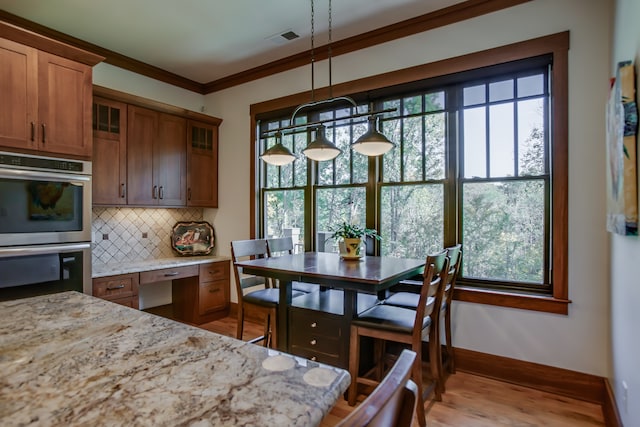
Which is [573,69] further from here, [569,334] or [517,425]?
[517,425]

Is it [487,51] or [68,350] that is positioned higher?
[487,51]

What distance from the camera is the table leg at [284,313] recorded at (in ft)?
8.86

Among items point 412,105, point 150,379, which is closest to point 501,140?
point 412,105

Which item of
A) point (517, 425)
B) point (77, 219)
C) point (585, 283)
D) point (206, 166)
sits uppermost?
point (206, 166)

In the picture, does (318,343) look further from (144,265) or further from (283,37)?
(283,37)

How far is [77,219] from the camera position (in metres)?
2.84

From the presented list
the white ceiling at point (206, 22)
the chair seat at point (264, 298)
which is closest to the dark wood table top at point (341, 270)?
the chair seat at point (264, 298)

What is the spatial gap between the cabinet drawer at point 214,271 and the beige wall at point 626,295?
374 cm

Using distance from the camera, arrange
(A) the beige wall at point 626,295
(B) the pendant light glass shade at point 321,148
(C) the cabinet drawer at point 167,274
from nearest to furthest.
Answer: (A) the beige wall at point 626,295
(B) the pendant light glass shade at point 321,148
(C) the cabinet drawer at point 167,274

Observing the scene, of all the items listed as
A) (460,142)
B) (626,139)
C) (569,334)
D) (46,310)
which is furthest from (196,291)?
(626,139)

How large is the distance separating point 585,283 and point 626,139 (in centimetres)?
140

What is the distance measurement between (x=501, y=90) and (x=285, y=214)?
2.56 m

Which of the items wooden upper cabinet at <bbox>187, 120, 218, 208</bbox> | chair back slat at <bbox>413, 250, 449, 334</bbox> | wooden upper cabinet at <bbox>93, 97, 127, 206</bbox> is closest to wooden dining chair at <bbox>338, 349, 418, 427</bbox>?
chair back slat at <bbox>413, 250, 449, 334</bbox>

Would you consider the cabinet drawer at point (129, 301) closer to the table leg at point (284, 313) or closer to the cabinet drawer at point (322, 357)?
the table leg at point (284, 313)
